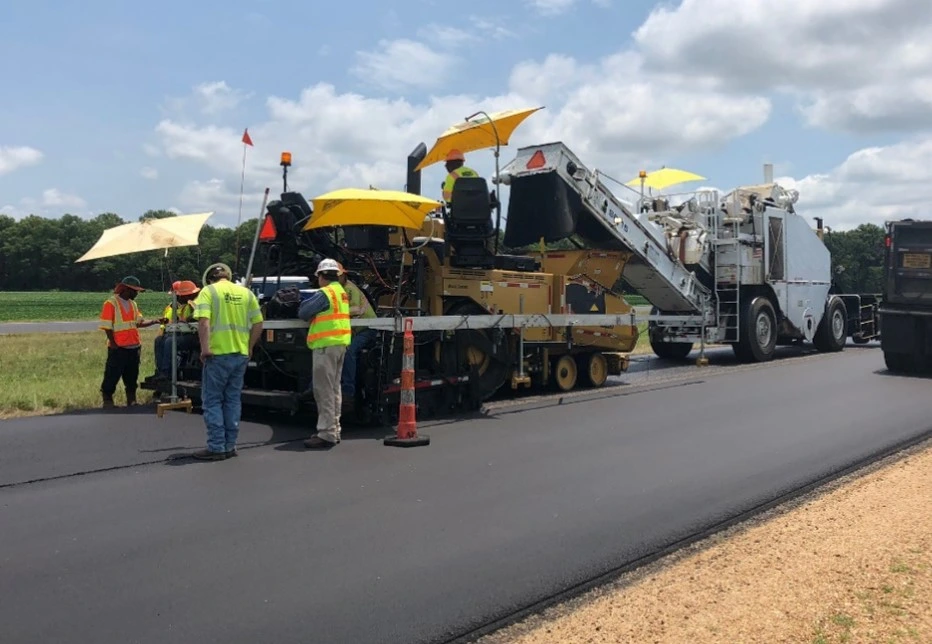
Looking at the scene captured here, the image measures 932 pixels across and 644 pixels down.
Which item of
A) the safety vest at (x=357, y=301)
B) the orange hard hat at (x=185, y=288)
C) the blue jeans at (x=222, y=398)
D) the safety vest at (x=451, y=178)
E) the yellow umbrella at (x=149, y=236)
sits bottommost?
the blue jeans at (x=222, y=398)

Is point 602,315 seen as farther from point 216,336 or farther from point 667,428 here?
point 216,336

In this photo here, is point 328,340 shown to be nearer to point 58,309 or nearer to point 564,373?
point 564,373

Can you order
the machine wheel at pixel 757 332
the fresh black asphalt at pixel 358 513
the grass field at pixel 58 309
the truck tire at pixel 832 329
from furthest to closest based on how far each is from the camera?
the grass field at pixel 58 309
the truck tire at pixel 832 329
the machine wheel at pixel 757 332
the fresh black asphalt at pixel 358 513

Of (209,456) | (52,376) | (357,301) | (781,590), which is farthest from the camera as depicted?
(52,376)

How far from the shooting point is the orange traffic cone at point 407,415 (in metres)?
7.44

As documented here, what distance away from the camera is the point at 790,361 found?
16.2m

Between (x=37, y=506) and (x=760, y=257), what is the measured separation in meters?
14.3

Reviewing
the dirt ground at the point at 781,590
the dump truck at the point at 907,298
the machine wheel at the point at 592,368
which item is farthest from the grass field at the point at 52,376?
the dump truck at the point at 907,298

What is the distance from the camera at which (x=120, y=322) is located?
993 cm

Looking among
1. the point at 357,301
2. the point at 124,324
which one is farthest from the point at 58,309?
the point at 357,301

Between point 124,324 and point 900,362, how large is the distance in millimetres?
12281

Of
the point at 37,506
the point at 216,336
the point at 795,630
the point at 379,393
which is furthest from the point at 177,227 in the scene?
the point at 795,630

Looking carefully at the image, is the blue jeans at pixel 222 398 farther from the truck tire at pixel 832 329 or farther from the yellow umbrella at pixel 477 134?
the truck tire at pixel 832 329

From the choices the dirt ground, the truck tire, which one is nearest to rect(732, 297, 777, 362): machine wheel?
the truck tire
